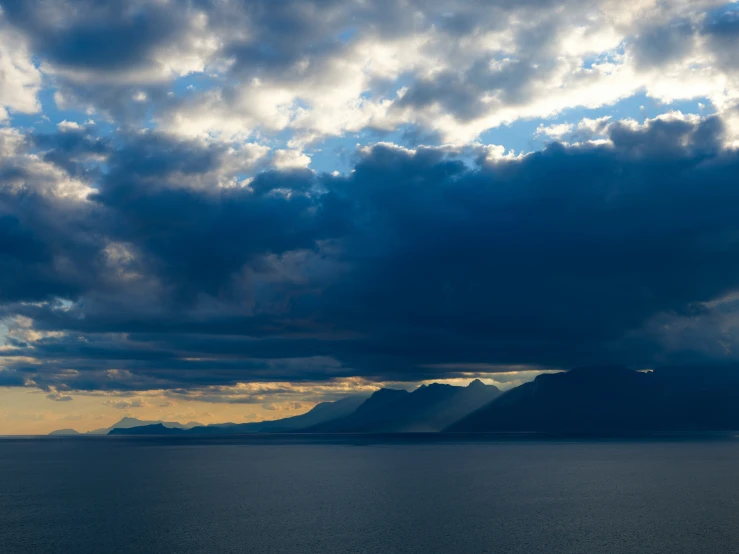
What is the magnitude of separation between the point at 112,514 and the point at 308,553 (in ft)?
148

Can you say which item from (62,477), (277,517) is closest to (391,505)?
(277,517)

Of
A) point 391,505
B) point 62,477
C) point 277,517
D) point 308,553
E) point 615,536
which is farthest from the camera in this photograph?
point 62,477

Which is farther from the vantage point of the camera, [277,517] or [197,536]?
[277,517]

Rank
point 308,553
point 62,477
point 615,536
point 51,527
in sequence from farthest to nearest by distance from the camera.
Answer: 1. point 62,477
2. point 51,527
3. point 615,536
4. point 308,553

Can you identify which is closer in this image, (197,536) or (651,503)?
(197,536)

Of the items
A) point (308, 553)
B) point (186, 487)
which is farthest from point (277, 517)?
point (186, 487)

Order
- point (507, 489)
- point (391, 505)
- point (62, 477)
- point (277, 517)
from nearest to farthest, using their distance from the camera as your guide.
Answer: point (277, 517) → point (391, 505) → point (507, 489) → point (62, 477)

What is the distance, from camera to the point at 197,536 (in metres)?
84.9

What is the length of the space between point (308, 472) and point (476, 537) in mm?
108991

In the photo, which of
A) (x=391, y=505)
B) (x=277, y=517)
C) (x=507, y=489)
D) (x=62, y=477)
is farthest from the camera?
(x=62, y=477)

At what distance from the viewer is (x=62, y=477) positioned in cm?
18088

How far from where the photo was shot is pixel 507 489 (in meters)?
137

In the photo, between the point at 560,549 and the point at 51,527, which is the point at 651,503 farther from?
the point at 51,527

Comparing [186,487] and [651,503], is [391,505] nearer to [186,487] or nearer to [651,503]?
[651,503]
